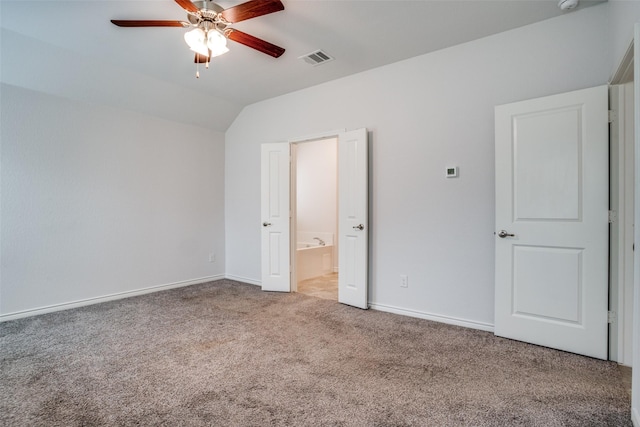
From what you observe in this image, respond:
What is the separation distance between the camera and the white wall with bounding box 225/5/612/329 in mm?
2631

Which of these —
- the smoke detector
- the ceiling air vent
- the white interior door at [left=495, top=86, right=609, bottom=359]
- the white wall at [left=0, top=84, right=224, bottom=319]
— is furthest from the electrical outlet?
the white wall at [left=0, top=84, right=224, bottom=319]

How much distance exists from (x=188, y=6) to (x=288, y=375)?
2.59 metres

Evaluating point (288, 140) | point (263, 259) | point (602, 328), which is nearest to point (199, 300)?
point (263, 259)

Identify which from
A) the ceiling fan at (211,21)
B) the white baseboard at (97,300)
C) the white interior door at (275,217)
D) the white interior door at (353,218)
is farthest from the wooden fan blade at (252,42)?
the white baseboard at (97,300)

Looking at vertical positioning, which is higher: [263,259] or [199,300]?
[263,259]

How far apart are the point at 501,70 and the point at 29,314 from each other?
5313mm

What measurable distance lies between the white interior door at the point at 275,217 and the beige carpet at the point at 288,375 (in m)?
1.11

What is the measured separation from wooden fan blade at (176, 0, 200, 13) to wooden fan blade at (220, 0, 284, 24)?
0.19 meters

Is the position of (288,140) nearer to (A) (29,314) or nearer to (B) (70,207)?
(B) (70,207)

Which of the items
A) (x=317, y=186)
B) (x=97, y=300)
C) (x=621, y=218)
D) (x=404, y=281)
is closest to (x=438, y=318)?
(x=404, y=281)

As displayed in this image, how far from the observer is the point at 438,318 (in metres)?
3.16

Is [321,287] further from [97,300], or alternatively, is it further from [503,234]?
[97,300]

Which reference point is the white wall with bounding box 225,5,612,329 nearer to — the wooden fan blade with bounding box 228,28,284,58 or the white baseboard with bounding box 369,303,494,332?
the white baseboard with bounding box 369,303,494,332

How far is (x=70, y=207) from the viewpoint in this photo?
3643mm
